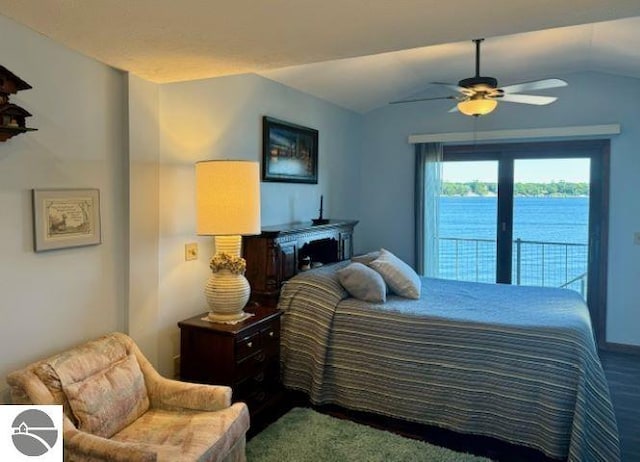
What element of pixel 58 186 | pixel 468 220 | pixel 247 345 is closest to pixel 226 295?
pixel 247 345

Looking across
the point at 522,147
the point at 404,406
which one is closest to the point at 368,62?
the point at 522,147

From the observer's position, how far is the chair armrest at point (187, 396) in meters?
2.29

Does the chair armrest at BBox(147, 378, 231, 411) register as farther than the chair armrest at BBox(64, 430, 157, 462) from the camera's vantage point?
Yes

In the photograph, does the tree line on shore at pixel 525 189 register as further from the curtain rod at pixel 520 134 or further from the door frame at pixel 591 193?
the curtain rod at pixel 520 134

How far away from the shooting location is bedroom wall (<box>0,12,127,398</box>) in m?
2.05

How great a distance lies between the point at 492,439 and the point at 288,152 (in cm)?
264

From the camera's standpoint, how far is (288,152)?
419cm

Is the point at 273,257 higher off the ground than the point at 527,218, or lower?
lower

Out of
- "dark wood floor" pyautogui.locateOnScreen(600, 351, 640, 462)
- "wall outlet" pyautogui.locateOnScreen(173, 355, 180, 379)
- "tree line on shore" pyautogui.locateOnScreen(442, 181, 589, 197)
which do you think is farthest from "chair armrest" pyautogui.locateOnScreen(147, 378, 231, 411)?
"tree line on shore" pyautogui.locateOnScreen(442, 181, 589, 197)

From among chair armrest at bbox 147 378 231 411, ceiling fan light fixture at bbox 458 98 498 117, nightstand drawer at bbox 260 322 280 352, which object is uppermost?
ceiling fan light fixture at bbox 458 98 498 117

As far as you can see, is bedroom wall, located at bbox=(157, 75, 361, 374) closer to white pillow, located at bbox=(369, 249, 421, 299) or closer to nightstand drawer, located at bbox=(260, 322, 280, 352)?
nightstand drawer, located at bbox=(260, 322, 280, 352)

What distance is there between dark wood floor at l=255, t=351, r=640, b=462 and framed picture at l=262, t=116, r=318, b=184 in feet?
5.79

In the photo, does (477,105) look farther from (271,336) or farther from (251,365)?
(251,365)

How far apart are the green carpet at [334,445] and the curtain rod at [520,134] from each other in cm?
330
